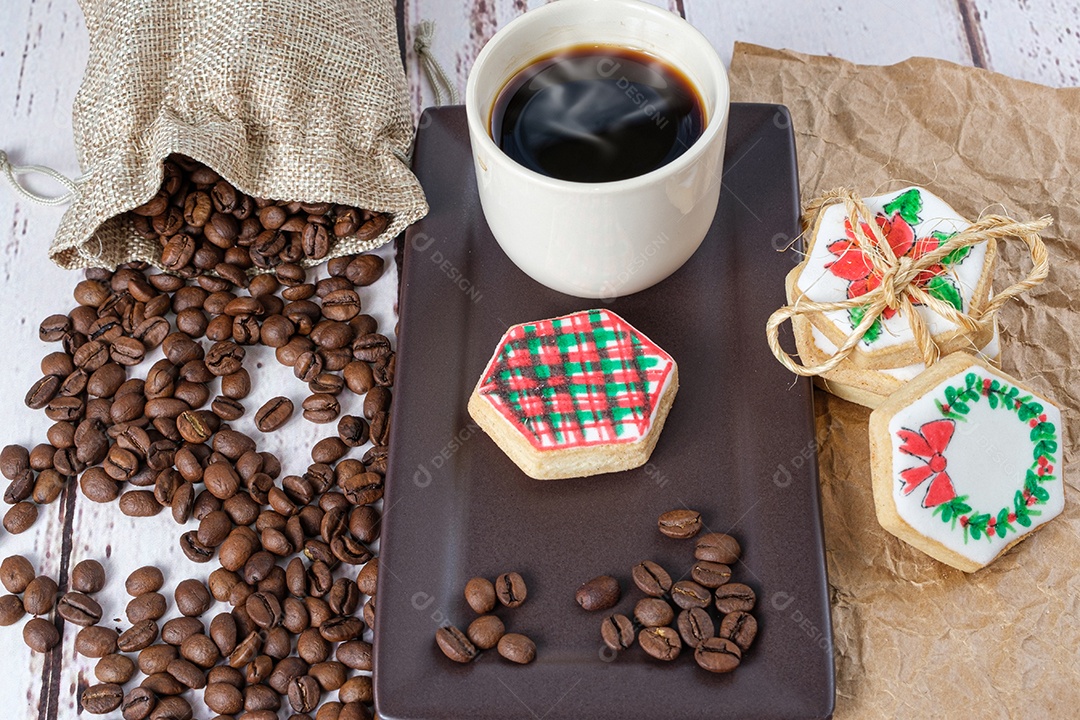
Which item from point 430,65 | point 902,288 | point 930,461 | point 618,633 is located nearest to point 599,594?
point 618,633

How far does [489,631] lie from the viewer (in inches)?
57.6

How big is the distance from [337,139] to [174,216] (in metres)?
0.33

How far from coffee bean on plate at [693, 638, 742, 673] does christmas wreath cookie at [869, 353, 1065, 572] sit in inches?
12.3

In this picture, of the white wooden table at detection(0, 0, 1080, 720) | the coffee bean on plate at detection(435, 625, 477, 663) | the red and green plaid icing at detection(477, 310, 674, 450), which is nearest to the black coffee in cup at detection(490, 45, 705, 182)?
the red and green plaid icing at detection(477, 310, 674, 450)

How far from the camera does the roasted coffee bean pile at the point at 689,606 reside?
145 cm

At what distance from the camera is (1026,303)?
6.08 feet

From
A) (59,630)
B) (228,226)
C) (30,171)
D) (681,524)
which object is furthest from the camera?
(30,171)

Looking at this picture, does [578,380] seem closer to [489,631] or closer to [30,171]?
[489,631]

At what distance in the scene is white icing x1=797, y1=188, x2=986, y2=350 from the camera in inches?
60.5

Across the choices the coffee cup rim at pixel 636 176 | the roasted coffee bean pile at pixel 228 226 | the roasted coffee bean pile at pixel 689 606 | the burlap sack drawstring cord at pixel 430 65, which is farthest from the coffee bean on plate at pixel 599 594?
the burlap sack drawstring cord at pixel 430 65

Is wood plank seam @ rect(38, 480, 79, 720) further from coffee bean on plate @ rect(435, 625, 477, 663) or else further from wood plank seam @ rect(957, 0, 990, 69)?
wood plank seam @ rect(957, 0, 990, 69)

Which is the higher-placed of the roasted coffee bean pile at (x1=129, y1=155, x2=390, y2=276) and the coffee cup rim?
the coffee cup rim

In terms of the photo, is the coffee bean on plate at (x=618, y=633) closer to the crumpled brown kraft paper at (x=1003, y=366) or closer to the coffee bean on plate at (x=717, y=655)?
the coffee bean on plate at (x=717, y=655)

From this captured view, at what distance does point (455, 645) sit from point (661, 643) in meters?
0.29
